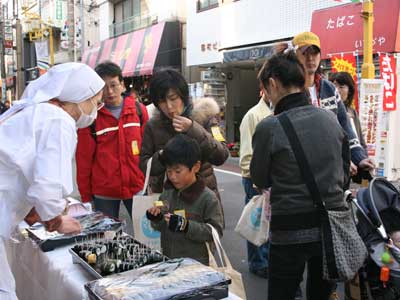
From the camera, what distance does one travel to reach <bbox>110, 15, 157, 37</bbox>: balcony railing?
17.5 meters

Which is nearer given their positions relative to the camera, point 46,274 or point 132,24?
point 46,274

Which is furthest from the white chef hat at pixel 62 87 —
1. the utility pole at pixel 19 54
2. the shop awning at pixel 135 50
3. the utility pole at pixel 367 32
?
the utility pole at pixel 19 54

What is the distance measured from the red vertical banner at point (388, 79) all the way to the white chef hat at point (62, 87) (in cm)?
692

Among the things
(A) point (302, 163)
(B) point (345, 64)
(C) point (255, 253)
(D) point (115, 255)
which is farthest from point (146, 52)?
(A) point (302, 163)

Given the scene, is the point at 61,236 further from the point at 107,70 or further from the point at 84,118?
the point at 107,70

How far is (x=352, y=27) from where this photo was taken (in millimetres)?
9133

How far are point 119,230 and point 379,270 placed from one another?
1703 mm

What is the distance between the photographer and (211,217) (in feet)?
8.51

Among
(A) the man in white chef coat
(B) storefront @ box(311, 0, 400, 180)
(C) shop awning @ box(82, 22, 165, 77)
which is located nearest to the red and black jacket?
(A) the man in white chef coat

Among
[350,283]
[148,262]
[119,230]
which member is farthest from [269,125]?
[350,283]

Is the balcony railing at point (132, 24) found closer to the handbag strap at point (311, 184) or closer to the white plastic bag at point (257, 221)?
the white plastic bag at point (257, 221)

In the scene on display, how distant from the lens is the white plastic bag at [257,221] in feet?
9.86

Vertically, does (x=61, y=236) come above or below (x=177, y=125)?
below

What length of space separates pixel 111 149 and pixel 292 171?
174cm
